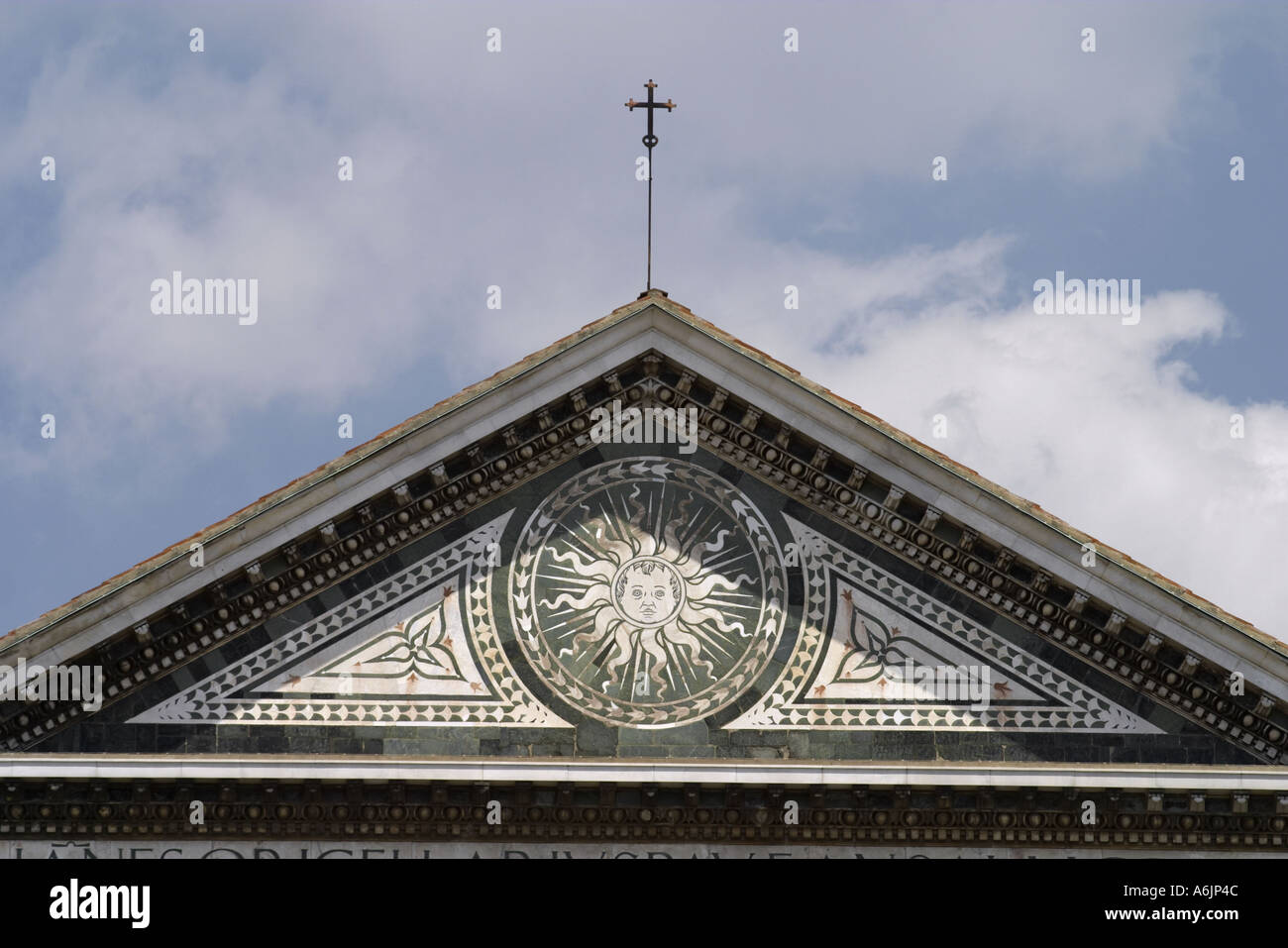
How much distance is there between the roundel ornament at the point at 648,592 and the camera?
30156 mm

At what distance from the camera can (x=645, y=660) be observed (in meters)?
30.2

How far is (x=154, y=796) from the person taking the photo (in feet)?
96.2

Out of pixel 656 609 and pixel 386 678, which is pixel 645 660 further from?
pixel 386 678

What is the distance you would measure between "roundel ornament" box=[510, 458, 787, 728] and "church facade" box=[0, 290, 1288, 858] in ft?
0.09

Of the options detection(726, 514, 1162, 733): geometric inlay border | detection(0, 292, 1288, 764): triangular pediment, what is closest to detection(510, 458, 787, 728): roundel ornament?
detection(0, 292, 1288, 764): triangular pediment

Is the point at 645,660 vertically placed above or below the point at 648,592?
below

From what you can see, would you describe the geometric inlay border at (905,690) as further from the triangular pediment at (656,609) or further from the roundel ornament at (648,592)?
the roundel ornament at (648,592)

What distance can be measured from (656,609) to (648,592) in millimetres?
158

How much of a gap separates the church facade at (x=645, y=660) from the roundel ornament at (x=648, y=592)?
0.09ft

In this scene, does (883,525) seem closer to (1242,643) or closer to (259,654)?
(1242,643)

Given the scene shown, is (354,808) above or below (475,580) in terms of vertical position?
below

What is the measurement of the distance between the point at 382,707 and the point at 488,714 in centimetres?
89

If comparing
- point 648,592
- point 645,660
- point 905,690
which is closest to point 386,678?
point 645,660
